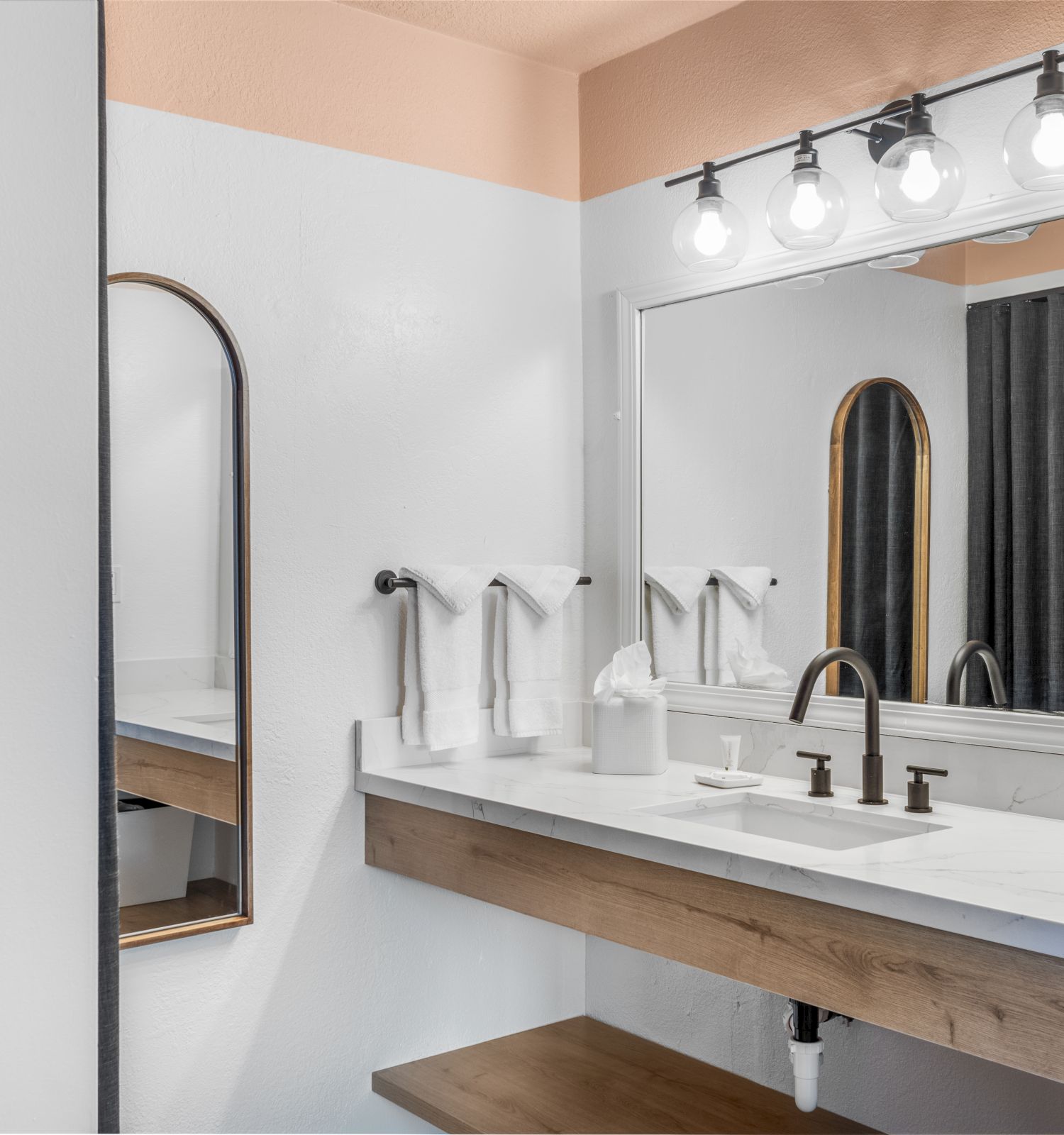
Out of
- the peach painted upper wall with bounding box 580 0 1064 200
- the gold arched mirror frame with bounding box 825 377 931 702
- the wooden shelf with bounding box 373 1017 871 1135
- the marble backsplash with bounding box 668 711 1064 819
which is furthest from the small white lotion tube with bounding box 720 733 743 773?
the peach painted upper wall with bounding box 580 0 1064 200

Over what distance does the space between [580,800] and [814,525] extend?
68cm

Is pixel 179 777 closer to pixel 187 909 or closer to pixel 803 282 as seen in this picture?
pixel 187 909

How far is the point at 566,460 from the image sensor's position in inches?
103

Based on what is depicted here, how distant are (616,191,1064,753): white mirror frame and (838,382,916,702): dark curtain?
6cm

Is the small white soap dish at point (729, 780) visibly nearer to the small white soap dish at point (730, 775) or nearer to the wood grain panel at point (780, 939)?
the small white soap dish at point (730, 775)

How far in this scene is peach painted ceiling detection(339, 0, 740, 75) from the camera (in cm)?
228

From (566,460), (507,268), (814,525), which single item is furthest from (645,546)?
(507,268)

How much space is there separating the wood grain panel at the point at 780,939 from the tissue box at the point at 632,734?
1.07 feet

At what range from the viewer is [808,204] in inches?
79.7

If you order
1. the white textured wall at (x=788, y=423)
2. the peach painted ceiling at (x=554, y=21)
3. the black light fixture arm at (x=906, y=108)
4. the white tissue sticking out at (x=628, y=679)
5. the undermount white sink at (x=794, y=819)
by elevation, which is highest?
the peach painted ceiling at (x=554, y=21)

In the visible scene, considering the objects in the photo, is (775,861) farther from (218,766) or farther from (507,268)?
(507,268)

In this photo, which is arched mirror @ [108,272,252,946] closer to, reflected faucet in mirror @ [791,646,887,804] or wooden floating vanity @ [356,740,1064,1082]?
wooden floating vanity @ [356,740,1064,1082]

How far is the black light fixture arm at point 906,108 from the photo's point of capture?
5.58 ft

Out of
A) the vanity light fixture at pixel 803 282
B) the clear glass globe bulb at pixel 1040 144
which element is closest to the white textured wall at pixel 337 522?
the vanity light fixture at pixel 803 282
